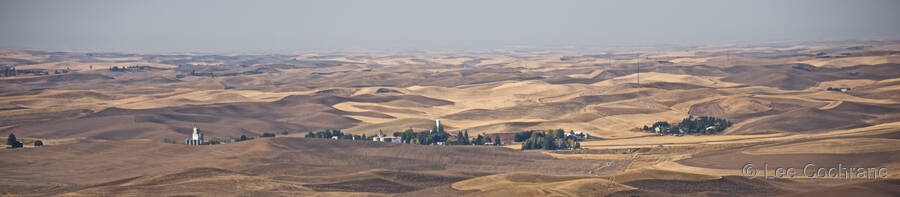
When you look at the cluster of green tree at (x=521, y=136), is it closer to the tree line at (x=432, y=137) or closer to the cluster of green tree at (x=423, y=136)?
the tree line at (x=432, y=137)

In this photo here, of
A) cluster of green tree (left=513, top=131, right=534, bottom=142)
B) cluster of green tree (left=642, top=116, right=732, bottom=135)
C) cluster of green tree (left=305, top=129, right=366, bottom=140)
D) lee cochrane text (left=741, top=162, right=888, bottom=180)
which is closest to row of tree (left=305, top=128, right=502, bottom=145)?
cluster of green tree (left=305, top=129, right=366, bottom=140)

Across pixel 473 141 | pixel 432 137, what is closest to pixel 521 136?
pixel 473 141

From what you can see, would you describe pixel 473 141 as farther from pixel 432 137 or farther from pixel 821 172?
pixel 821 172

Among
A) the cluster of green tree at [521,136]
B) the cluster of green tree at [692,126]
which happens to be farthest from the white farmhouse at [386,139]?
the cluster of green tree at [692,126]

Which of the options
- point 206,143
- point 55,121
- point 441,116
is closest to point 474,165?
point 206,143

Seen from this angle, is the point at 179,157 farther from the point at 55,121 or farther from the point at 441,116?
the point at 441,116
